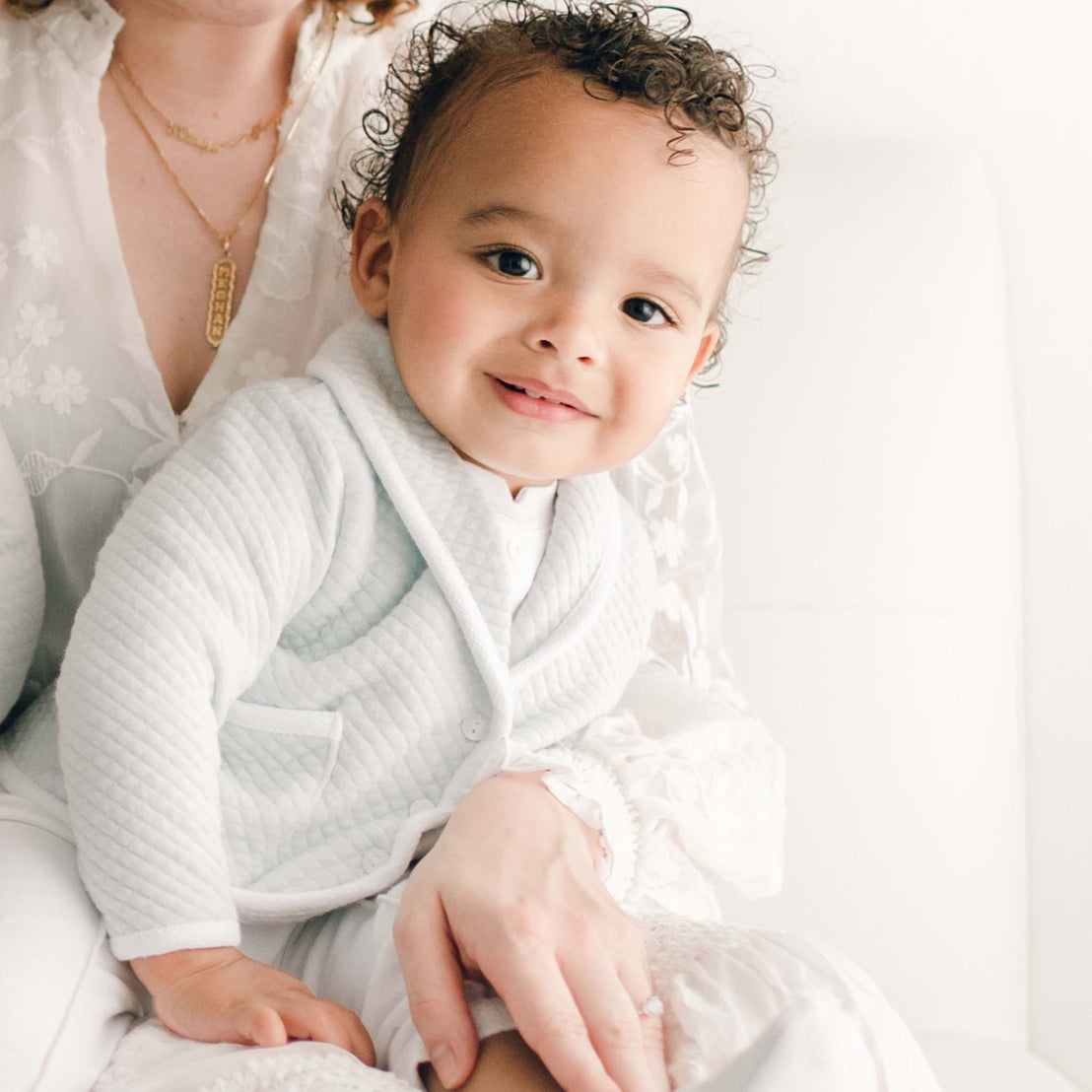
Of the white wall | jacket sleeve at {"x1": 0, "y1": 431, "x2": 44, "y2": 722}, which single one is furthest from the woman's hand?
the white wall

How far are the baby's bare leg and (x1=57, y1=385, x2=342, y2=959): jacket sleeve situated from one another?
0.20 m

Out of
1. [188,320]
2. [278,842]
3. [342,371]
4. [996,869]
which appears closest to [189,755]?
[278,842]

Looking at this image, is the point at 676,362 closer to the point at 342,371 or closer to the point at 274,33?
the point at 342,371

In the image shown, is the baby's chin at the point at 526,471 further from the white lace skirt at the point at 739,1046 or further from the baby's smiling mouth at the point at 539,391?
the white lace skirt at the point at 739,1046

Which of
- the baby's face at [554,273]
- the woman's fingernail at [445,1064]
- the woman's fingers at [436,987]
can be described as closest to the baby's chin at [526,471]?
the baby's face at [554,273]

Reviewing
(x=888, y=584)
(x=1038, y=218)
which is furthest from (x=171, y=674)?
(x=1038, y=218)

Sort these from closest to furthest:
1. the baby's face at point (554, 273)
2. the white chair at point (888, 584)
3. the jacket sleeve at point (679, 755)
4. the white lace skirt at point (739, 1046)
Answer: the white lace skirt at point (739, 1046)
the baby's face at point (554, 273)
the jacket sleeve at point (679, 755)
the white chair at point (888, 584)

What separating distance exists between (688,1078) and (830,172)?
3.77 feet

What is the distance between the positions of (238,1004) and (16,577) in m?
0.41

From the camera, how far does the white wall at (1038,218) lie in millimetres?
1560

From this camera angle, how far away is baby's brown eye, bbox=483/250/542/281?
41.1 inches

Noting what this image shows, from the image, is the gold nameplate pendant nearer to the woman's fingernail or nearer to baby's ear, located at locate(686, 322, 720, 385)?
baby's ear, located at locate(686, 322, 720, 385)

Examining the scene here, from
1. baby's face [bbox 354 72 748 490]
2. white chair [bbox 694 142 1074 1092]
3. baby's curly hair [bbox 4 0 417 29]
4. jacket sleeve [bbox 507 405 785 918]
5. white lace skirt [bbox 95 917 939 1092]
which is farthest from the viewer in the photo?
white chair [bbox 694 142 1074 1092]

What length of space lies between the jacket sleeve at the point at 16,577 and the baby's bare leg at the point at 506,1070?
490 mm
